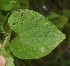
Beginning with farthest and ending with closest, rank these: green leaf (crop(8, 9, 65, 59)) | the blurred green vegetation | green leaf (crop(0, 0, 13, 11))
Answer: the blurred green vegetation
green leaf (crop(0, 0, 13, 11))
green leaf (crop(8, 9, 65, 59))

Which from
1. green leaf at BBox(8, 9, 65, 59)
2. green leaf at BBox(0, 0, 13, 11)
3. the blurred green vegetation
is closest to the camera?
green leaf at BBox(8, 9, 65, 59)

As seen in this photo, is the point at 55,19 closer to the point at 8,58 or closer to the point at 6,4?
the point at 6,4

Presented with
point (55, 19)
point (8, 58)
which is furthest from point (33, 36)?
point (55, 19)

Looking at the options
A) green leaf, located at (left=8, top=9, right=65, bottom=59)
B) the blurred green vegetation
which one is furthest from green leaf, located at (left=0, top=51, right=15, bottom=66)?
the blurred green vegetation

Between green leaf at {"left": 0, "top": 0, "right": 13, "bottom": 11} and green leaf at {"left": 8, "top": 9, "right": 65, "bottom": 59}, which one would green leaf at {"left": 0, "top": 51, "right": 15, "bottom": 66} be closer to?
green leaf at {"left": 8, "top": 9, "right": 65, "bottom": 59}

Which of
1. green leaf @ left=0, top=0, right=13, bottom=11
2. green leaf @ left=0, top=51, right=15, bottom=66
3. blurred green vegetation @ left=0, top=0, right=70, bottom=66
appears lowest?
blurred green vegetation @ left=0, top=0, right=70, bottom=66

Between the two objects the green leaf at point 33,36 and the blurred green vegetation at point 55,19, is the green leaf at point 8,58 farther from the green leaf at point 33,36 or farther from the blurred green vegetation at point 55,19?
the blurred green vegetation at point 55,19

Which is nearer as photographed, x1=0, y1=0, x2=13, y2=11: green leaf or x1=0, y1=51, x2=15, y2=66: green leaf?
x1=0, y1=51, x2=15, y2=66: green leaf

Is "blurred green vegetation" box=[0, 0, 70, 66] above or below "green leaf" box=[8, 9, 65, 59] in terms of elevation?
below

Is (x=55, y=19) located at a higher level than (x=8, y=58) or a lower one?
lower
